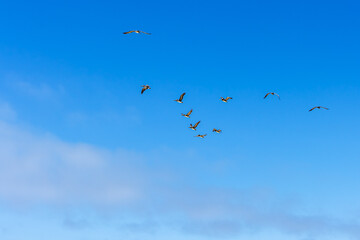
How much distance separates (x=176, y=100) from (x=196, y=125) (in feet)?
53.2

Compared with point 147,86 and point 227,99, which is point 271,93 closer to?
point 227,99

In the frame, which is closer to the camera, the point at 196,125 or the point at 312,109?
the point at 312,109

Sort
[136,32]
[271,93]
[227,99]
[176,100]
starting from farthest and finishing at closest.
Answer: [227,99], [176,100], [271,93], [136,32]

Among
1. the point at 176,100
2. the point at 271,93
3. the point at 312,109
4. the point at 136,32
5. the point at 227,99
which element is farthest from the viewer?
the point at 227,99

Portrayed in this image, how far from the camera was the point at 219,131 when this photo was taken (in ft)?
471

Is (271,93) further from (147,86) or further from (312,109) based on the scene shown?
(147,86)

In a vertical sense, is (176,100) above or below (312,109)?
above

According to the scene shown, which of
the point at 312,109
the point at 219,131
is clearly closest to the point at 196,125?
the point at 219,131

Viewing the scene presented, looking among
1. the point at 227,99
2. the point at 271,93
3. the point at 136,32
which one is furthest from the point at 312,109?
the point at 136,32

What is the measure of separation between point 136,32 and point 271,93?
1571 inches

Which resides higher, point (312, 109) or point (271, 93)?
point (271, 93)

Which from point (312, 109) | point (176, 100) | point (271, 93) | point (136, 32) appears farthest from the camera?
point (176, 100)

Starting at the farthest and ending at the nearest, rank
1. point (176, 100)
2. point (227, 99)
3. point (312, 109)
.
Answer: point (227, 99), point (176, 100), point (312, 109)

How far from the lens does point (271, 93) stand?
394ft
